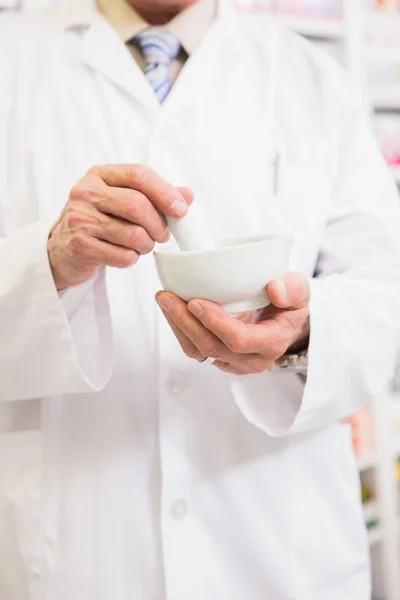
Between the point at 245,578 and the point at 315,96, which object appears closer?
the point at 245,578

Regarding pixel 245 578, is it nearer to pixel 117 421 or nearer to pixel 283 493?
pixel 283 493

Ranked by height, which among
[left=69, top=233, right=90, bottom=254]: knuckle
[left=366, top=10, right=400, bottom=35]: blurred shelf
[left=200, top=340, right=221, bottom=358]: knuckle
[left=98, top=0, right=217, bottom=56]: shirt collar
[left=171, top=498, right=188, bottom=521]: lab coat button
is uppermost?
[left=366, top=10, right=400, bottom=35]: blurred shelf

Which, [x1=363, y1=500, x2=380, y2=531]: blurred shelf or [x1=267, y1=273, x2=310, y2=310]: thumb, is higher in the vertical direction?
[x1=267, y1=273, x2=310, y2=310]: thumb

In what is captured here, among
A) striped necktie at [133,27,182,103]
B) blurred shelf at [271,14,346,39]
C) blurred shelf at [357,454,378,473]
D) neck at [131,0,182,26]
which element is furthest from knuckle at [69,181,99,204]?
blurred shelf at [357,454,378,473]

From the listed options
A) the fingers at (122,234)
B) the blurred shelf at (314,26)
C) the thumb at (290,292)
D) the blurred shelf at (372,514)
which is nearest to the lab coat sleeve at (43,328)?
the fingers at (122,234)

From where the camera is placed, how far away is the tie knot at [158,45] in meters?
0.89

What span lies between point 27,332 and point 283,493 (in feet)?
1.30

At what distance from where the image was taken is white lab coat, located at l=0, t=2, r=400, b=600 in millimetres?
779

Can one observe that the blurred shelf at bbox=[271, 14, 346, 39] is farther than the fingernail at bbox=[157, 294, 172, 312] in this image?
Yes

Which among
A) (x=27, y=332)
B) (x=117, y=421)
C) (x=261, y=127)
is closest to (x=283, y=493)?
(x=117, y=421)

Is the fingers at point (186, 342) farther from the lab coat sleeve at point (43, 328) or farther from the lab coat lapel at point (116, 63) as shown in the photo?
the lab coat lapel at point (116, 63)

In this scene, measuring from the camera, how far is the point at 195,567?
31.7 inches

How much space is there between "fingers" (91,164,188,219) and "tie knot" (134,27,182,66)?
368 mm

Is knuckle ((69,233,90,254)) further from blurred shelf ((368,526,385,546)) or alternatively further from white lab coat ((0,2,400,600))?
blurred shelf ((368,526,385,546))
